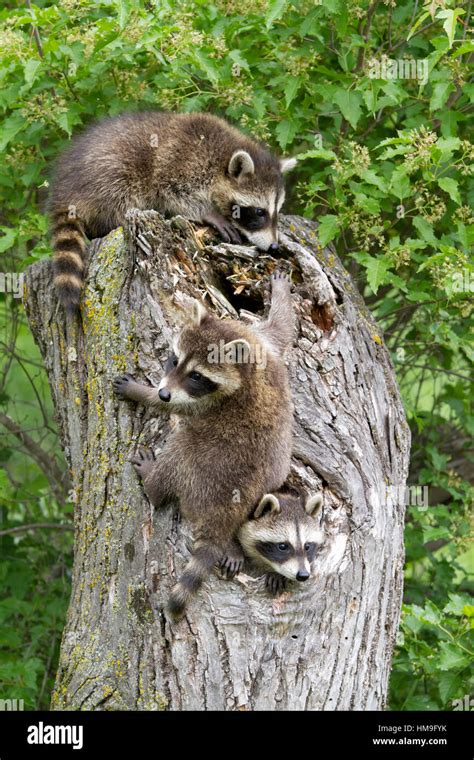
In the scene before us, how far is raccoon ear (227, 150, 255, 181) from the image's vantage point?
678 cm

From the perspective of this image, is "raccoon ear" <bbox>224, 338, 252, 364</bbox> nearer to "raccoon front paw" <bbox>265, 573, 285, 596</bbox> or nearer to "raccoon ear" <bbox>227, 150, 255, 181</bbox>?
"raccoon front paw" <bbox>265, 573, 285, 596</bbox>

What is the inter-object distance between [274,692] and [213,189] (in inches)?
145

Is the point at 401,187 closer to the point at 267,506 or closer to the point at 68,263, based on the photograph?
the point at 68,263

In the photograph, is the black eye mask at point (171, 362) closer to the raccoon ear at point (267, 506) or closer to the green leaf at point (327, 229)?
the raccoon ear at point (267, 506)

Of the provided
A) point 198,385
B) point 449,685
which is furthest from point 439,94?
point 449,685

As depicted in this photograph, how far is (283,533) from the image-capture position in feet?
14.8

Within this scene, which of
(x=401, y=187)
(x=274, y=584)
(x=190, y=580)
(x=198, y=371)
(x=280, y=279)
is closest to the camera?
(x=190, y=580)

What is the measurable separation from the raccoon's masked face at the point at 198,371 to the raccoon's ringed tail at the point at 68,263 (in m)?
0.85

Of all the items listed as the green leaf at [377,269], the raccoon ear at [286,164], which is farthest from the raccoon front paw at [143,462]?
the raccoon ear at [286,164]

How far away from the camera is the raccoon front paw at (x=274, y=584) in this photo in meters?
4.41

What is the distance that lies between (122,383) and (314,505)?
1.15 meters

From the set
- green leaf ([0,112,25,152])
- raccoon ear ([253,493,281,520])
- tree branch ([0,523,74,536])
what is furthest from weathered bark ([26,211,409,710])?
tree branch ([0,523,74,536])

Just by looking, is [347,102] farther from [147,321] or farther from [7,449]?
[7,449]

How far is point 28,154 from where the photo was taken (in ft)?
23.6
